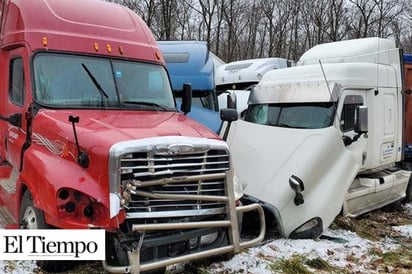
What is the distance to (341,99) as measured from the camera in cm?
805

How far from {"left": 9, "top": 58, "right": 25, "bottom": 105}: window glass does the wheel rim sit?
1.50 metres

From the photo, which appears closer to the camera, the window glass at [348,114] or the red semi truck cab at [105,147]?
the red semi truck cab at [105,147]

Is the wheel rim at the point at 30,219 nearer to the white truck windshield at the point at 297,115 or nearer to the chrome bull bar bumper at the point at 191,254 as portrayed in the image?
the chrome bull bar bumper at the point at 191,254

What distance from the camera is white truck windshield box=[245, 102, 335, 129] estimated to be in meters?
7.94

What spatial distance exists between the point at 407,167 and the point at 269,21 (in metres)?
35.6

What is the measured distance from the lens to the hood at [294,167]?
6719 mm

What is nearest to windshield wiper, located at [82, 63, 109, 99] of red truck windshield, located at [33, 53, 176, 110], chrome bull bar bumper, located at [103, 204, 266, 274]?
red truck windshield, located at [33, 53, 176, 110]

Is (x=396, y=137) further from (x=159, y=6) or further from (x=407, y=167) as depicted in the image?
(x=159, y=6)

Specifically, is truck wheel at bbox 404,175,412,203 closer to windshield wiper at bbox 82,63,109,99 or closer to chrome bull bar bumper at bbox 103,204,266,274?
chrome bull bar bumper at bbox 103,204,266,274

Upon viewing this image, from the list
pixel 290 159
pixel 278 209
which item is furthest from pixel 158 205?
pixel 290 159

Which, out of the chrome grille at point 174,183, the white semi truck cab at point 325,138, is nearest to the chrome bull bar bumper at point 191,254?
the chrome grille at point 174,183

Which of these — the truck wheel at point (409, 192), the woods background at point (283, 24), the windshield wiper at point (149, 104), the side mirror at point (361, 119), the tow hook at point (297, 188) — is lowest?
the truck wheel at point (409, 192)

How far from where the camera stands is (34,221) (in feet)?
16.1

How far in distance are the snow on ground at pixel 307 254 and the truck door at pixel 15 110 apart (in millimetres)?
1503
